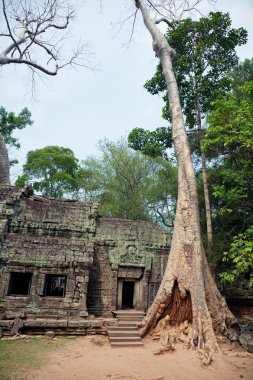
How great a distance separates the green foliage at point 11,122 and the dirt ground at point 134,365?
1816 centimetres

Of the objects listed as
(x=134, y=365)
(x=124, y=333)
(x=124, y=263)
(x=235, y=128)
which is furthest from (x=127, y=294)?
(x=235, y=128)

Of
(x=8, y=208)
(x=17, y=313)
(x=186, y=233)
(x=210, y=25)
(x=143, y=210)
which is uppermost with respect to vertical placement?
(x=210, y=25)

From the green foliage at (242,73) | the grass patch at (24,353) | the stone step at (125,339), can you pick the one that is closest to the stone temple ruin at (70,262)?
the grass patch at (24,353)

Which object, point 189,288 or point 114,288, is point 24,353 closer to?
point 189,288

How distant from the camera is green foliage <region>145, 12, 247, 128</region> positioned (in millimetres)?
11695

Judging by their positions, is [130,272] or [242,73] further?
[242,73]

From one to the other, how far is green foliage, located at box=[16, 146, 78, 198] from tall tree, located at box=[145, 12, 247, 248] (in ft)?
41.6

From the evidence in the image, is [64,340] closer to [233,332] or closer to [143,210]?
[233,332]

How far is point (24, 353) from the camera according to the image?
6.06 metres

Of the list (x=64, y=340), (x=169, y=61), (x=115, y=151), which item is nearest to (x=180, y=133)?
(x=169, y=61)

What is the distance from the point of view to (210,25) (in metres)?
11.7

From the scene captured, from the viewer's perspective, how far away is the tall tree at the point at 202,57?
460 inches

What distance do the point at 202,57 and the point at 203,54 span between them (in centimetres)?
13

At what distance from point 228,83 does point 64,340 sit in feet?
37.5
